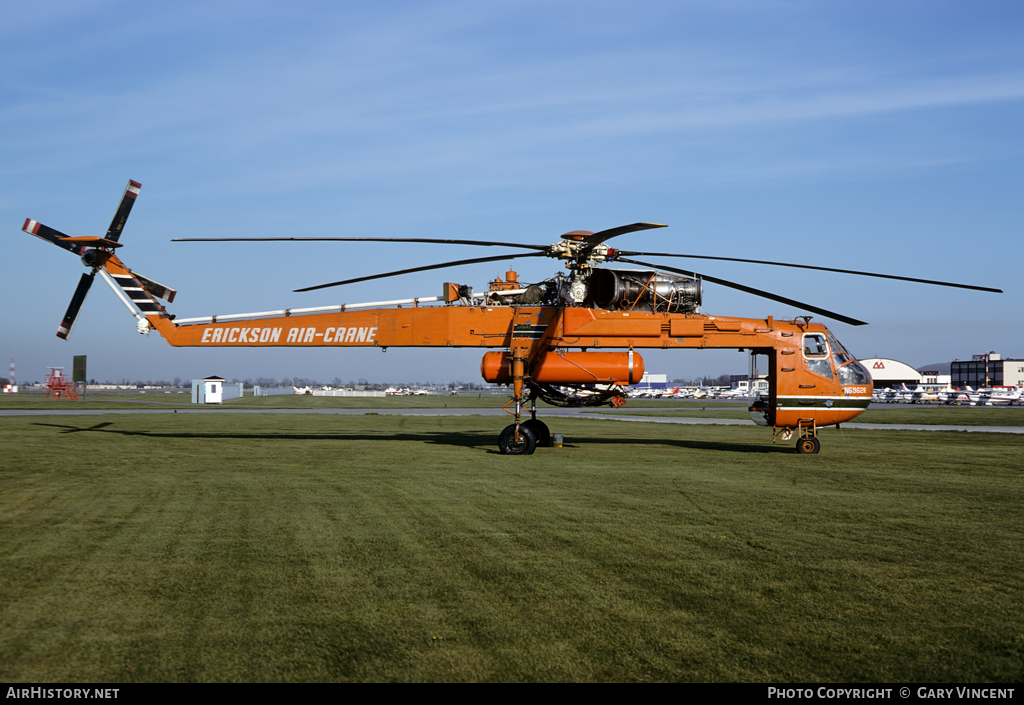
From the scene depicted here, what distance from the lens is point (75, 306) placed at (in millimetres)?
24672

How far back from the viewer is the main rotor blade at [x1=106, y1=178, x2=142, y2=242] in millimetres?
23734

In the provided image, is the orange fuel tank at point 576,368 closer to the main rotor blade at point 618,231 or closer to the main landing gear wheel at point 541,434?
the main landing gear wheel at point 541,434

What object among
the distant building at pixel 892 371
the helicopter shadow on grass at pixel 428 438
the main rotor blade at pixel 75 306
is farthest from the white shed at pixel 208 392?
the distant building at pixel 892 371

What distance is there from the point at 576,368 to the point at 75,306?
17.3 meters

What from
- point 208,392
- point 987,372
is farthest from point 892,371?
point 208,392

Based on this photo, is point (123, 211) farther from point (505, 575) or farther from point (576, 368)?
point (505, 575)

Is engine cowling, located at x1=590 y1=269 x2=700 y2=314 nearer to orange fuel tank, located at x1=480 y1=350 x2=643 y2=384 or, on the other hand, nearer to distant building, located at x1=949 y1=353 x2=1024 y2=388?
orange fuel tank, located at x1=480 y1=350 x2=643 y2=384

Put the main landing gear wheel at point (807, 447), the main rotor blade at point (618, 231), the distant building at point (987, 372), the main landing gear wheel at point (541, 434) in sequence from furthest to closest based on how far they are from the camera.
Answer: the distant building at point (987, 372), the main landing gear wheel at point (541, 434), the main landing gear wheel at point (807, 447), the main rotor blade at point (618, 231)

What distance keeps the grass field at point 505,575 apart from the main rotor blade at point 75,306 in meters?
10.9

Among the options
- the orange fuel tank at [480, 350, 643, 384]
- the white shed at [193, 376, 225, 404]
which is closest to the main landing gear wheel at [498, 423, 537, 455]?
the orange fuel tank at [480, 350, 643, 384]

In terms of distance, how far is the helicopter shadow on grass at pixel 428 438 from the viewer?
2251cm

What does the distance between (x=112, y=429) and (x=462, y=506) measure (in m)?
22.9

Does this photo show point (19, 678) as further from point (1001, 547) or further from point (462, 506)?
point (1001, 547)
